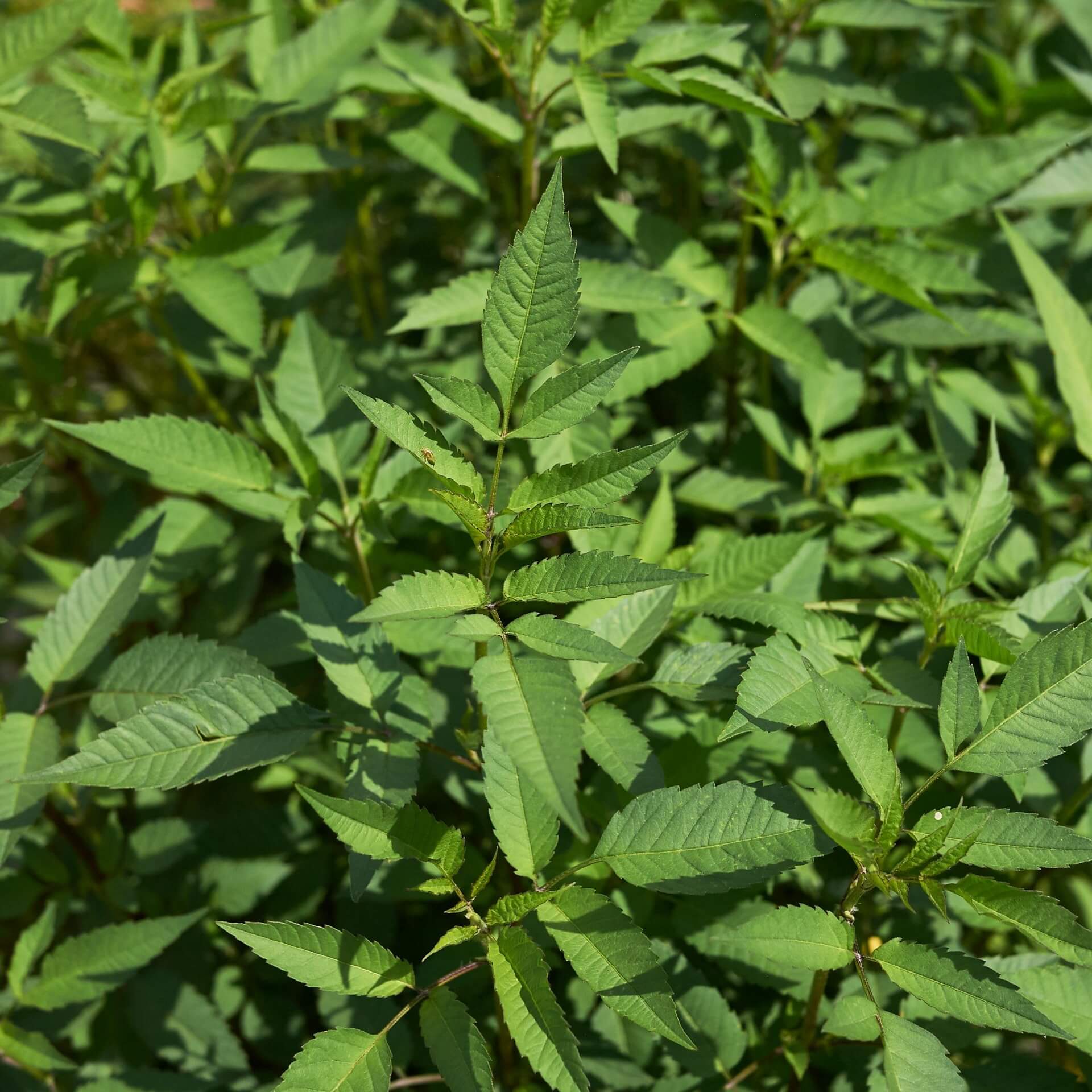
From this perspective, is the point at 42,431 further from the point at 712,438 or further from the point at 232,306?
the point at 712,438

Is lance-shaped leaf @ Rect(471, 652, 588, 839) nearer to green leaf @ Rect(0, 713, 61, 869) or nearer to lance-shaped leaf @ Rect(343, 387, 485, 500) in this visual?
lance-shaped leaf @ Rect(343, 387, 485, 500)

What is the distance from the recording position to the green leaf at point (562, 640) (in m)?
1.01

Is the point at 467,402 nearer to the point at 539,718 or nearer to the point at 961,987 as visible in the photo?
the point at 539,718

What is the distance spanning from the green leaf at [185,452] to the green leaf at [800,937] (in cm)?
96

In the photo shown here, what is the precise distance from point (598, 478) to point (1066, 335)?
3.86ft

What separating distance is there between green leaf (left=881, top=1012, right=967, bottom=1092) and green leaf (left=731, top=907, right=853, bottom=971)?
87 mm

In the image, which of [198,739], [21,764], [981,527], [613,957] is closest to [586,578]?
[613,957]

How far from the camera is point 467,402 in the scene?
1.10 m

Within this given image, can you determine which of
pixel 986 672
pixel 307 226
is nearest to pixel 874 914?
pixel 986 672

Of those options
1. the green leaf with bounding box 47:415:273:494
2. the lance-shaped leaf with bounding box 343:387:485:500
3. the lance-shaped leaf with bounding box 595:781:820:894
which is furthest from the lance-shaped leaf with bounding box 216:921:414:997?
the green leaf with bounding box 47:415:273:494

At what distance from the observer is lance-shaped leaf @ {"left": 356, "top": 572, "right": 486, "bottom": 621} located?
3.32ft

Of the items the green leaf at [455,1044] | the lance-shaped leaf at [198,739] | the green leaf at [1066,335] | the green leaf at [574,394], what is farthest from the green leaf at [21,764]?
the green leaf at [1066,335]

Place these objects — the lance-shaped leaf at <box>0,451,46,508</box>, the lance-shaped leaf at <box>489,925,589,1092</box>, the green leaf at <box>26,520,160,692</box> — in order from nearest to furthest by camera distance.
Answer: the lance-shaped leaf at <box>489,925,589,1092</box> < the lance-shaped leaf at <box>0,451,46,508</box> < the green leaf at <box>26,520,160,692</box>

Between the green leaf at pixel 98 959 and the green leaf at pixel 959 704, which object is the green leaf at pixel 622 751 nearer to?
the green leaf at pixel 959 704
